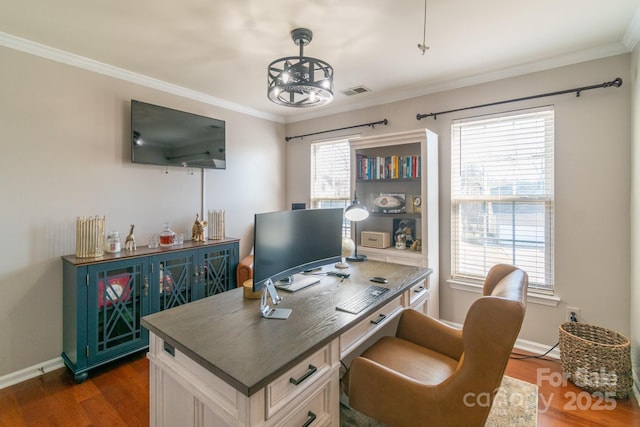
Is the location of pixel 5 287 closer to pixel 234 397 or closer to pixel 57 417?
pixel 57 417

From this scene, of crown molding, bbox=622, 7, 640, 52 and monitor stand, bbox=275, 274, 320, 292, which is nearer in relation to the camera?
monitor stand, bbox=275, 274, 320, 292

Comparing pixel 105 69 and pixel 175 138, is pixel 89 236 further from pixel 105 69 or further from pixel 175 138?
pixel 105 69

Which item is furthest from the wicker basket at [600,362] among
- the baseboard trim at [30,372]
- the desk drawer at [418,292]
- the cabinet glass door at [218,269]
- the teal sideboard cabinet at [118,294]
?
the baseboard trim at [30,372]

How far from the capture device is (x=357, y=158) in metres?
3.51

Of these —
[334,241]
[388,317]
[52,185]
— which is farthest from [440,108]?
[52,185]

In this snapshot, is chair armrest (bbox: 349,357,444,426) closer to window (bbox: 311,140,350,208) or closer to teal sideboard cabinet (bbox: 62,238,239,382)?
teal sideboard cabinet (bbox: 62,238,239,382)

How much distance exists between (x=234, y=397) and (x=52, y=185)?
99.6 inches

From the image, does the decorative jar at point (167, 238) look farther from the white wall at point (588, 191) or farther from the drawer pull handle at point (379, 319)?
the white wall at point (588, 191)

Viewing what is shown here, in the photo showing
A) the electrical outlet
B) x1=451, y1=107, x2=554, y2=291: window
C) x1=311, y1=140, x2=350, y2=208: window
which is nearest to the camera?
the electrical outlet

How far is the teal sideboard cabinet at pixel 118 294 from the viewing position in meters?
2.28

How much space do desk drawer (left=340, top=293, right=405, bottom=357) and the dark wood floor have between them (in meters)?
1.15

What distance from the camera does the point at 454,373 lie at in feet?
4.09

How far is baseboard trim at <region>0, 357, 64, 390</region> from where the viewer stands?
7.40 feet

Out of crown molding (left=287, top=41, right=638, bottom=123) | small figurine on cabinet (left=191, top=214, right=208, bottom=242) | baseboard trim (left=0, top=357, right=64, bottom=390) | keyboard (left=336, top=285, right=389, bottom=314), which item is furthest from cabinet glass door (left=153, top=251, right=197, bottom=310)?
crown molding (left=287, top=41, right=638, bottom=123)
